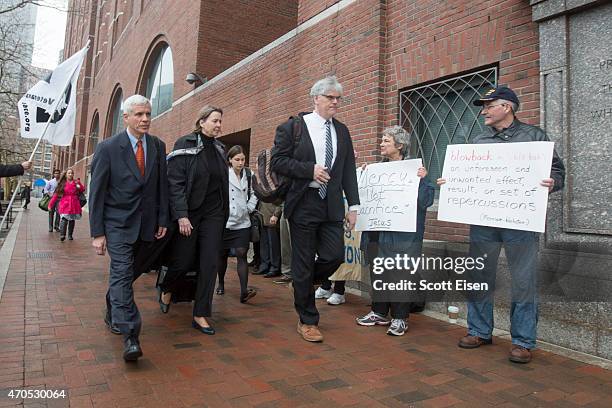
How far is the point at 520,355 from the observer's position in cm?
329

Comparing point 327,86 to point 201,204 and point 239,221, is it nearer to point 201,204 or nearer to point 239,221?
point 201,204

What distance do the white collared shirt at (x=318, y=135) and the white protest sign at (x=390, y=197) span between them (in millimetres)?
716

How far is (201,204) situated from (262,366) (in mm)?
1498

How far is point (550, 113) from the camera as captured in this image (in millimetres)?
3852

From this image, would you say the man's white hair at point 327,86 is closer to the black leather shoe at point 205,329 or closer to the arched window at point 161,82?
the black leather shoe at point 205,329

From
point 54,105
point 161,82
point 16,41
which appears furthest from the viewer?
point 161,82

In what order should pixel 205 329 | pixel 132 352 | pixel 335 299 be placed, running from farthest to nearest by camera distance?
1. pixel 335 299
2. pixel 205 329
3. pixel 132 352

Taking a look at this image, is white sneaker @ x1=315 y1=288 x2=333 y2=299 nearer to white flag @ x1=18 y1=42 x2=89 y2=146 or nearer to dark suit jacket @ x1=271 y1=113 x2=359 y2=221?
dark suit jacket @ x1=271 y1=113 x2=359 y2=221

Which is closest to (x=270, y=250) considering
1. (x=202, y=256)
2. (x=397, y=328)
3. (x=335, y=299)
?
(x=335, y=299)

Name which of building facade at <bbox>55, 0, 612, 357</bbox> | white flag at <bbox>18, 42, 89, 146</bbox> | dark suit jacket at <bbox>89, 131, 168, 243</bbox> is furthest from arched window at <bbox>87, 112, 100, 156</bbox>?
dark suit jacket at <bbox>89, 131, 168, 243</bbox>

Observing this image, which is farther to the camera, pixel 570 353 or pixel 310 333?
pixel 310 333

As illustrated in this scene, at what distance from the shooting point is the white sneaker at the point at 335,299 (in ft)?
16.9

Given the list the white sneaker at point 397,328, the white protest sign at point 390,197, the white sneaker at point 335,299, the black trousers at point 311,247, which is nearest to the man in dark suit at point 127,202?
the black trousers at point 311,247

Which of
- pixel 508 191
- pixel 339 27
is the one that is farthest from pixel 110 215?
pixel 339 27
